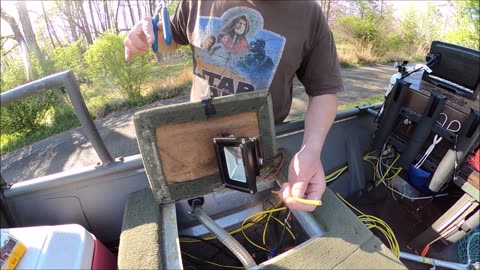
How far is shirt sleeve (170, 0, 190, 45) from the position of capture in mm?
1302

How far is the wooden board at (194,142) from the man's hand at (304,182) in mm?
201

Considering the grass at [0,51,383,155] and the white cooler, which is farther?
the grass at [0,51,383,155]

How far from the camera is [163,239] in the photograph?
0.98m

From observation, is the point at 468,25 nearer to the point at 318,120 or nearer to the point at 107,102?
the point at 107,102

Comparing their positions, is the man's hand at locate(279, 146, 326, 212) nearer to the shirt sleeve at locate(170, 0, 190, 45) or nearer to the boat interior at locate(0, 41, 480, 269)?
the boat interior at locate(0, 41, 480, 269)

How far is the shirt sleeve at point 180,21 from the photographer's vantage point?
1302 millimetres

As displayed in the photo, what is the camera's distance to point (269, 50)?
3.92ft

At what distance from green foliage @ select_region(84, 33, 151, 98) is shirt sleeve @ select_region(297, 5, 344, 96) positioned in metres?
5.98

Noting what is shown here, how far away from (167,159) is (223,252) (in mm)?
544

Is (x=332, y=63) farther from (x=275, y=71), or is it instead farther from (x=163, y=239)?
(x=163, y=239)

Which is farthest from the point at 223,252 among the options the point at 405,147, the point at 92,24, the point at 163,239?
the point at 92,24

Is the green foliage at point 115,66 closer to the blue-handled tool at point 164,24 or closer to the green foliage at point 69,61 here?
the green foliage at point 69,61

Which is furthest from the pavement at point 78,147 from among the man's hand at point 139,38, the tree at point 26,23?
the tree at point 26,23

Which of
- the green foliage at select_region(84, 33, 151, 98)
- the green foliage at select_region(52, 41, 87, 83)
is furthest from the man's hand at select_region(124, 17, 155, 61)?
the green foliage at select_region(52, 41, 87, 83)
